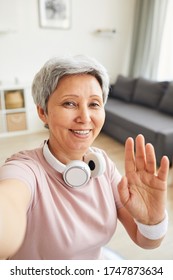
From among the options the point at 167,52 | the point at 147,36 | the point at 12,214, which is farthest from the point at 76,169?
the point at 147,36

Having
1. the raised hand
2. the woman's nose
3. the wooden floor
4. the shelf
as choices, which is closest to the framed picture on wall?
the shelf

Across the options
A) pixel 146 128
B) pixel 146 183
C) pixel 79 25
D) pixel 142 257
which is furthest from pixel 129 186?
pixel 79 25

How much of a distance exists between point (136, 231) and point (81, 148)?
408mm

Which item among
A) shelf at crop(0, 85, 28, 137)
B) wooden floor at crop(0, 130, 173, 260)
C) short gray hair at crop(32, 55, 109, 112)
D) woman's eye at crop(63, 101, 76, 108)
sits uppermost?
short gray hair at crop(32, 55, 109, 112)

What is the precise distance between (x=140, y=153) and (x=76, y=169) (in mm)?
222

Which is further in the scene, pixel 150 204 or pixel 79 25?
pixel 79 25

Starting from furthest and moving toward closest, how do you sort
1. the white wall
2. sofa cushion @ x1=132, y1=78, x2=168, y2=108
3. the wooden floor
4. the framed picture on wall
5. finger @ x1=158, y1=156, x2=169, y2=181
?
1. the framed picture on wall
2. the white wall
3. sofa cushion @ x1=132, y1=78, x2=168, y2=108
4. the wooden floor
5. finger @ x1=158, y1=156, x2=169, y2=181

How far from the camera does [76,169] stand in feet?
2.70

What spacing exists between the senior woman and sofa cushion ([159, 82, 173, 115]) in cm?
279

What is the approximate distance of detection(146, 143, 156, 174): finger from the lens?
2.65 ft

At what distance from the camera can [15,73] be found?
13.5ft

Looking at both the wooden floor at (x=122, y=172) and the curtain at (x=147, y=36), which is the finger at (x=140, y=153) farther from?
the curtain at (x=147, y=36)

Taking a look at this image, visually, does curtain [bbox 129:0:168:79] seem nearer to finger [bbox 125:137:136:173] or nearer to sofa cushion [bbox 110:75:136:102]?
sofa cushion [bbox 110:75:136:102]
